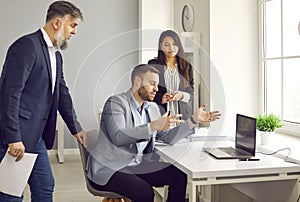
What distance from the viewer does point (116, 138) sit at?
235 centimetres

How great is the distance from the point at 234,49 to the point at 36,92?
78.1 inches

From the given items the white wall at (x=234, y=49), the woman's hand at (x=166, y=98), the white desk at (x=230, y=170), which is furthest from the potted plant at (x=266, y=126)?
the white wall at (x=234, y=49)

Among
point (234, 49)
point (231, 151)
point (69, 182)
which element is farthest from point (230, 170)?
point (69, 182)

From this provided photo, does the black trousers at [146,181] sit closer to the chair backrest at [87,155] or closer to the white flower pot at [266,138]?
the chair backrest at [87,155]

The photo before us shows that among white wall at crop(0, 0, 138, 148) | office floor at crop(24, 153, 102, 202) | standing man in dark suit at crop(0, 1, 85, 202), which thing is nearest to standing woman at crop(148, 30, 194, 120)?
standing man in dark suit at crop(0, 1, 85, 202)

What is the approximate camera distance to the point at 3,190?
6.98ft

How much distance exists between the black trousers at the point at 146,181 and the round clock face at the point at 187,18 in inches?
74.8

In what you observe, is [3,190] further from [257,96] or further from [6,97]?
→ [257,96]

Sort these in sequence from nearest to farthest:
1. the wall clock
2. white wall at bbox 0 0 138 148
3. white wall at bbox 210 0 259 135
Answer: white wall at bbox 210 0 259 135 < the wall clock < white wall at bbox 0 0 138 148

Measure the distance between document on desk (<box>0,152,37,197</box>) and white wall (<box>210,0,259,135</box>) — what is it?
191 centimetres

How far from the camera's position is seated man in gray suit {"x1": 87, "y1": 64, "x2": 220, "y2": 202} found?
7.71 feet

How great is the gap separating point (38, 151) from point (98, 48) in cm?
382

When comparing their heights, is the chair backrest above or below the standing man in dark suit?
below

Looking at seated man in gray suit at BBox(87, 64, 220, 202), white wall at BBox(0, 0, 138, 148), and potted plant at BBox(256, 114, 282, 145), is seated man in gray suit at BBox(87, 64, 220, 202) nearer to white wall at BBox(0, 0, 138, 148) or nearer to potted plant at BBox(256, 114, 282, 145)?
potted plant at BBox(256, 114, 282, 145)
